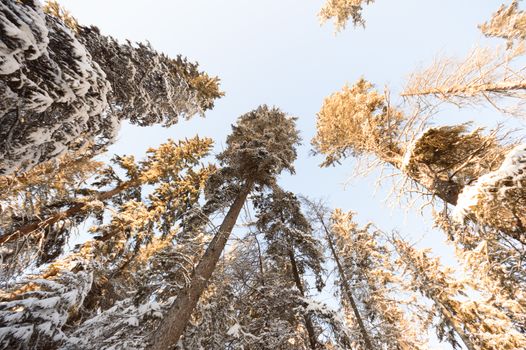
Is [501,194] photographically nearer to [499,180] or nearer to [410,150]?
[499,180]

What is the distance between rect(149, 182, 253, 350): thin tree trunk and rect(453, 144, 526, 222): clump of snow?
5.18 meters

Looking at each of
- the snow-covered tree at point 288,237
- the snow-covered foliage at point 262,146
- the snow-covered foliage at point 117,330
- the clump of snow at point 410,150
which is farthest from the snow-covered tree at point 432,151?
the snow-covered foliage at point 117,330

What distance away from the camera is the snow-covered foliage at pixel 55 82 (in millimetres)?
3604

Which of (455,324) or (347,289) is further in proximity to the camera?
(347,289)

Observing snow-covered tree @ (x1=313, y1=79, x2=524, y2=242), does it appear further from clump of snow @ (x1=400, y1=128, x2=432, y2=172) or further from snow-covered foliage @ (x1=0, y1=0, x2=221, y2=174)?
snow-covered foliage @ (x1=0, y1=0, x2=221, y2=174)

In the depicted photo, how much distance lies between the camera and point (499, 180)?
13.7 ft

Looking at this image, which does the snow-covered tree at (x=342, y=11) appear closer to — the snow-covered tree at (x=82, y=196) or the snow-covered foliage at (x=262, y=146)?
the snow-covered foliage at (x=262, y=146)

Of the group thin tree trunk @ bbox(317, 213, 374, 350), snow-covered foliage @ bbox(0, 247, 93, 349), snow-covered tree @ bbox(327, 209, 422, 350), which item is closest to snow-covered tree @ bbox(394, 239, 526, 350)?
snow-covered tree @ bbox(327, 209, 422, 350)

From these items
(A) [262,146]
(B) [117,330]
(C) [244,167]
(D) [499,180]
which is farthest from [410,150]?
(B) [117,330]

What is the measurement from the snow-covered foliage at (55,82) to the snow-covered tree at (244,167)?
367 centimetres

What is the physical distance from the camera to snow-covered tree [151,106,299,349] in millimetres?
6383

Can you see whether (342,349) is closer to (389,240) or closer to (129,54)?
(389,240)

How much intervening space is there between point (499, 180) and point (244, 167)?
695 cm

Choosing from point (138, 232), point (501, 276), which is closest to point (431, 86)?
point (501, 276)
